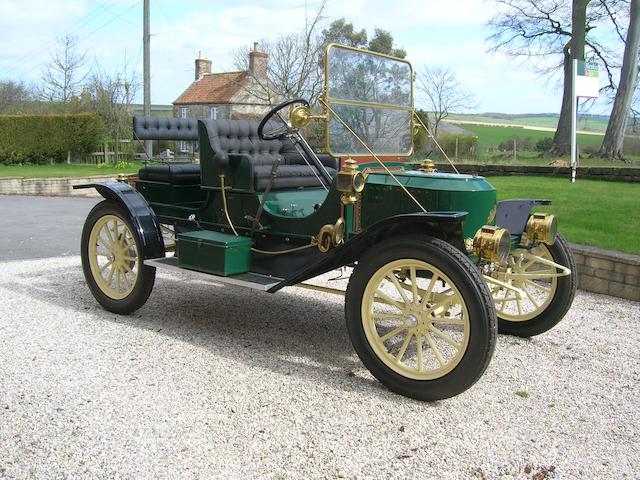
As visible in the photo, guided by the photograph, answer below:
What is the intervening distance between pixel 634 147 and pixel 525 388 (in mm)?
20996

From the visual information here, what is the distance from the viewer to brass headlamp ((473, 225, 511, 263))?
10.8 feet

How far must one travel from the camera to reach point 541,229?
155 inches

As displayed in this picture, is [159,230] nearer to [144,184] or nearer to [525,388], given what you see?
[144,184]

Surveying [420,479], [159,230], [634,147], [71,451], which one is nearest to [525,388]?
[420,479]

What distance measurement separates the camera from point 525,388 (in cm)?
352

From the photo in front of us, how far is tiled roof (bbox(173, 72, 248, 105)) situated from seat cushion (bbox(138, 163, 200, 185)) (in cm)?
2618

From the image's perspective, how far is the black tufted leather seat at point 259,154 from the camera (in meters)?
4.23

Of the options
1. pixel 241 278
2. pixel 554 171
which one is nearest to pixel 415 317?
pixel 241 278

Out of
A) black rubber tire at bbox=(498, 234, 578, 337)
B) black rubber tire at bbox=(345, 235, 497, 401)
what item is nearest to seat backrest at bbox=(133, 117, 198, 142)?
black rubber tire at bbox=(345, 235, 497, 401)

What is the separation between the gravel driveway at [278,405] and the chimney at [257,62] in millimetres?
16693

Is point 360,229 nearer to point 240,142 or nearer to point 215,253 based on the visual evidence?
point 215,253

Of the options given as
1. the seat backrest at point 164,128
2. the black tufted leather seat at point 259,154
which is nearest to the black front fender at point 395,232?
the black tufted leather seat at point 259,154

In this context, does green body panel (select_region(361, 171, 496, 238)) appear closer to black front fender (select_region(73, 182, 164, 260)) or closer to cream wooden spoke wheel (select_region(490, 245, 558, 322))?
cream wooden spoke wheel (select_region(490, 245, 558, 322))

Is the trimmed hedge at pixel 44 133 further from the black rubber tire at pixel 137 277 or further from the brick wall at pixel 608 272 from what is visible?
the brick wall at pixel 608 272
